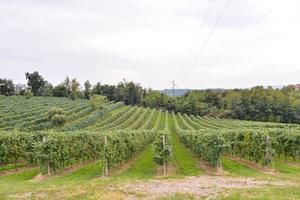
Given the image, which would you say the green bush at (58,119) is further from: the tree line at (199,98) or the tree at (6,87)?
the tree at (6,87)

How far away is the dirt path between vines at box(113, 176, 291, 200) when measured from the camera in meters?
12.9

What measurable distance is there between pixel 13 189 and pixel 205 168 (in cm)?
1321

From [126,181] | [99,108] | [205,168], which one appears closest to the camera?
[126,181]

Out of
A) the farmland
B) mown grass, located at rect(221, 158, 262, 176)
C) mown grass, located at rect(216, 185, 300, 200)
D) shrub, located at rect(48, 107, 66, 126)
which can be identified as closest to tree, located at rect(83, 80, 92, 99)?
shrub, located at rect(48, 107, 66, 126)

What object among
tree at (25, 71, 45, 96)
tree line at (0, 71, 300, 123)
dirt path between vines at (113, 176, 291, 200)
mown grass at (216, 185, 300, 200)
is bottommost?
dirt path between vines at (113, 176, 291, 200)

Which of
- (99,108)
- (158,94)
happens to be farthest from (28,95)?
(158,94)

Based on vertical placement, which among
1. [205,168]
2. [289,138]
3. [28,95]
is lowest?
[205,168]

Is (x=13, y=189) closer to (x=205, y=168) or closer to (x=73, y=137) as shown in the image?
(x=73, y=137)

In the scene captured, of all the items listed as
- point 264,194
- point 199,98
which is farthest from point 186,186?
point 199,98

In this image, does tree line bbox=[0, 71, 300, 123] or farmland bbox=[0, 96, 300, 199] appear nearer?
farmland bbox=[0, 96, 300, 199]

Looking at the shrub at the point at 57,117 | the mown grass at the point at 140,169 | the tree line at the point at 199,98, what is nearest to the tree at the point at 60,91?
the tree line at the point at 199,98

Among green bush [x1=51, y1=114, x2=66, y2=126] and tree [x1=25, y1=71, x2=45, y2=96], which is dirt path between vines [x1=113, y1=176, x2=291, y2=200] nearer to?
green bush [x1=51, y1=114, x2=66, y2=126]

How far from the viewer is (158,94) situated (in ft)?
390

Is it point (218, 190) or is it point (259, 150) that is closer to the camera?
point (218, 190)
